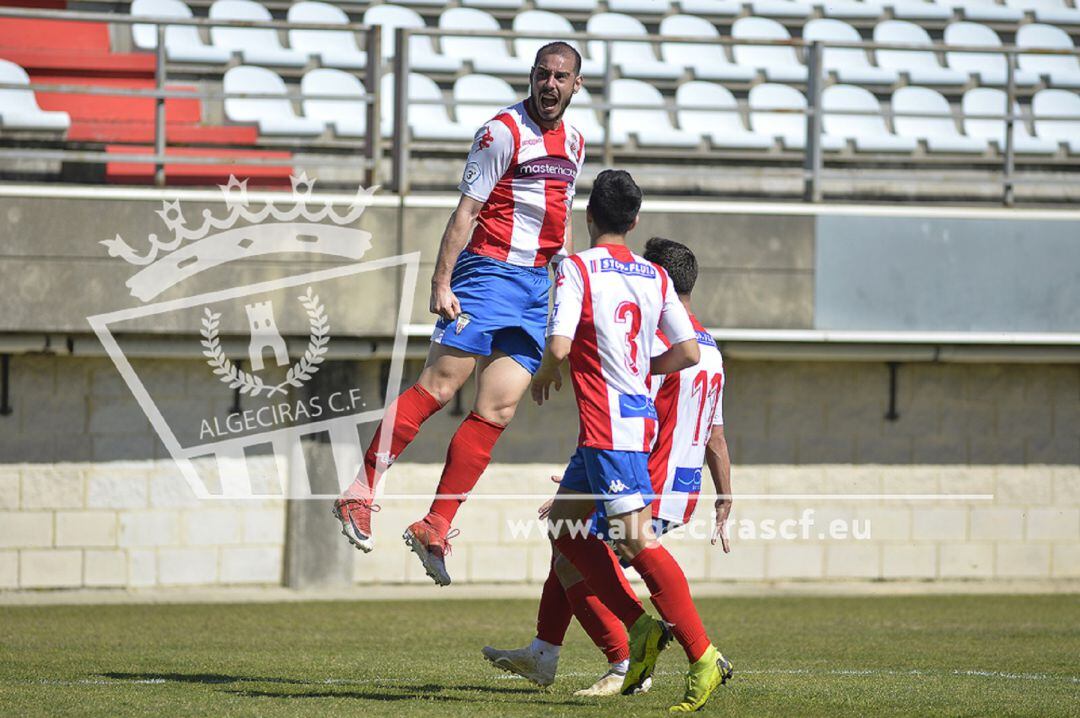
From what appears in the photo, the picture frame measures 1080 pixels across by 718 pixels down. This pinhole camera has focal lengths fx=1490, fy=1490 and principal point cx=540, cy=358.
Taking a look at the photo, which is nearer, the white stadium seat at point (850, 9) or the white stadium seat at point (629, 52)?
the white stadium seat at point (629, 52)

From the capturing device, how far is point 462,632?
8.81 m

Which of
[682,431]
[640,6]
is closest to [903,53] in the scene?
[640,6]

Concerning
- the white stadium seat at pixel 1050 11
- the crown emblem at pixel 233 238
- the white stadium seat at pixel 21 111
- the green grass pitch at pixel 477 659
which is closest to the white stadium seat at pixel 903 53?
the white stadium seat at pixel 1050 11

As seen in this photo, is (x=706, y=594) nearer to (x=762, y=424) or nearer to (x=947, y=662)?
(x=762, y=424)

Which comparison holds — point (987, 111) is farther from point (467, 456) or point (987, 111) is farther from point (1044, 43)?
point (467, 456)

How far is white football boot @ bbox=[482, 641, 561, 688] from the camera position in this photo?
5.62 m

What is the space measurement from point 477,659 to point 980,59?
998cm

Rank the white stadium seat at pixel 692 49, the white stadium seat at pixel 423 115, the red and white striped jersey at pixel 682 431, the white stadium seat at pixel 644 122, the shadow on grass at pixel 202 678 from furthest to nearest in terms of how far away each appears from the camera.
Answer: the white stadium seat at pixel 692 49 < the white stadium seat at pixel 644 122 < the white stadium seat at pixel 423 115 < the red and white striped jersey at pixel 682 431 < the shadow on grass at pixel 202 678

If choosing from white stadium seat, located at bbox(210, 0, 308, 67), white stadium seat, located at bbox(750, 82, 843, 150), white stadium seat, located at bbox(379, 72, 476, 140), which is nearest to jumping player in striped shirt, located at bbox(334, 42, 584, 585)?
white stadium seat, located at bbox(379, 72, 476, 140)

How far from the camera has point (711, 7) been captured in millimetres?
13992

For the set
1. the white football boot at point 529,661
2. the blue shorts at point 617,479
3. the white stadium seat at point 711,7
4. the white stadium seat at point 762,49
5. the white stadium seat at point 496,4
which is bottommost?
the white football boot at point 529,661

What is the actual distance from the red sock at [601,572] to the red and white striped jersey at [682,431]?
62cm

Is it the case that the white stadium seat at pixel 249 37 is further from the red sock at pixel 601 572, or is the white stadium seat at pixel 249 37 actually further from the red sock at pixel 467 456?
the red sock at pixel 601 572

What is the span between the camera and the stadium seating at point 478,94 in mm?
12430
